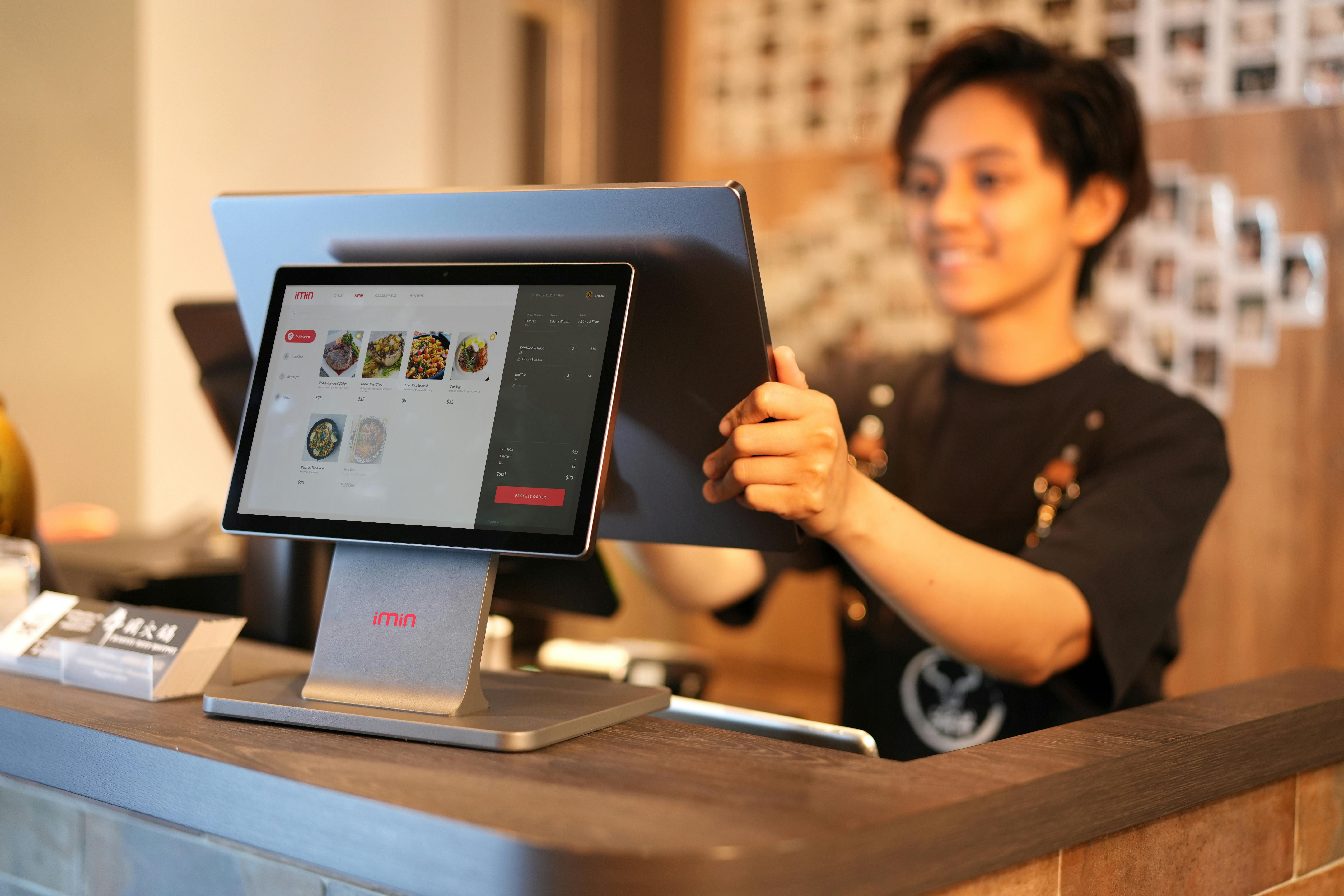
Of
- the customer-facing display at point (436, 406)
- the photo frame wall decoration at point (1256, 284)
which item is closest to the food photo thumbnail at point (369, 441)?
the customer-facing display at point (436, 406)

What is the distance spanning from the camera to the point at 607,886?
1.82ft

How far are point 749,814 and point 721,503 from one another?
344 millimetres

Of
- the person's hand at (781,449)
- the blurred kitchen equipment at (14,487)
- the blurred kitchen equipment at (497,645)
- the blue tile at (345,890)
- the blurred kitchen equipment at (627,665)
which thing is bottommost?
the blurred kitchen equipment at (627,665)

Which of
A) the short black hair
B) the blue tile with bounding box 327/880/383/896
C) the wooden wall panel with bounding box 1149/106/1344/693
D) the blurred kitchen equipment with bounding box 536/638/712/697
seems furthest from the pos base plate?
the wooden wall panel with bounding box 1149/106/1344/693

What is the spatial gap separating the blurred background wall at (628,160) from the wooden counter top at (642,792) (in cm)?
80

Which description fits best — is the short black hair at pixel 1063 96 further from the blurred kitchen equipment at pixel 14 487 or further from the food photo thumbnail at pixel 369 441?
the blurred kitchen equipment at pixel 14 487

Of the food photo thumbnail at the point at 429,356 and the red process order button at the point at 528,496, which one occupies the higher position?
the food photo thumbnail at the point at 429,356

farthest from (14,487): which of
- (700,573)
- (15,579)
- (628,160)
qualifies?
(628,160)

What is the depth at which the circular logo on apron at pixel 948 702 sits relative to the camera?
150 cm

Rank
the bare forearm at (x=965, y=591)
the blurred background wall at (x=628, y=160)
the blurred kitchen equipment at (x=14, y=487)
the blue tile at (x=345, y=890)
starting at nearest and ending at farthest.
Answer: the blue tile at (x=345, y=890)
the bare forearm at (x=965, y=591)
the blurred kitchen equipment at (x=14, y=487)
the blurred background wall at (x=628, y=160)

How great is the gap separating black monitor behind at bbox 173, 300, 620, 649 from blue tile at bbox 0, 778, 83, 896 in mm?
398

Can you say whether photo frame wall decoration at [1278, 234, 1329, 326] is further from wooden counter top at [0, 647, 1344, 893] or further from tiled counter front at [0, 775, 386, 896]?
tiled counter front at [0, 775, 386, 896]

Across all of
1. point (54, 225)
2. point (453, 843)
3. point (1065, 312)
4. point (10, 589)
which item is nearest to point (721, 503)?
point (453, 843)

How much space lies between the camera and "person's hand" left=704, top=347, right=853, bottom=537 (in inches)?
32.0
